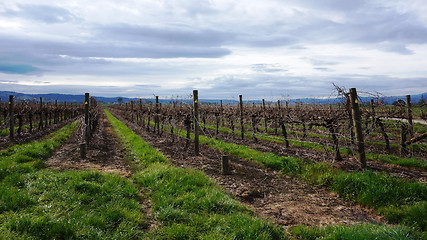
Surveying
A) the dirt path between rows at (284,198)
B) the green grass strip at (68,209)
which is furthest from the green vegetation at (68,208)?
the dirt path between rows at (284,198)

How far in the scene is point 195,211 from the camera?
4.76m

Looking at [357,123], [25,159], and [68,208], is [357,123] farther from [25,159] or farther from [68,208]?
Answer: [25,159]

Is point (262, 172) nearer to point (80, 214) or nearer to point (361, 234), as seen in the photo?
point (361, 234)

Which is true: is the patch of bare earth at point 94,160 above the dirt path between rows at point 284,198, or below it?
above

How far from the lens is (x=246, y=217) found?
14.2ft

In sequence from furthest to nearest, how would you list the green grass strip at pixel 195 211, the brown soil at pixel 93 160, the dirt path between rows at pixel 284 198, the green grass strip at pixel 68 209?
the brown soil at pixel 93 160 → the dirt path between rows at pixel 284 198 → the green grass strip at pixel 195 211 → the green grass strip at pixel 68 209

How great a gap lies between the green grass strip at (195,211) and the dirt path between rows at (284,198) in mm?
616

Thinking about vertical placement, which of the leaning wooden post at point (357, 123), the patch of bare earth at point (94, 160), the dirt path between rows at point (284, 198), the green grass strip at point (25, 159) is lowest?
the dirt path between rows at point (284, 198)

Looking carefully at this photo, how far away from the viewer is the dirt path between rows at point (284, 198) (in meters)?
4.78

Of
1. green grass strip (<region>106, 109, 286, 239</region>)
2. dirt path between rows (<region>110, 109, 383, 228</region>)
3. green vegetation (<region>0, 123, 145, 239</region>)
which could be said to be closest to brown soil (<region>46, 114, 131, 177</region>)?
green vegetation (<region>0, 123, 145, 239</region>)

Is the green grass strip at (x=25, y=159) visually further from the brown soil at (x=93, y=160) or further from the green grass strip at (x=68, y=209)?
the green grass strip at (x=68, y=209)

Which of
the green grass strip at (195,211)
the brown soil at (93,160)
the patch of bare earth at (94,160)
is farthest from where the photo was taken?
the brown soil at (93,160)

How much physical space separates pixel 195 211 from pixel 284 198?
2417 mm

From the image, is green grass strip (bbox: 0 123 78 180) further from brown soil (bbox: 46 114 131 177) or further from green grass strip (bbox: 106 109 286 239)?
green grass strip (bbox: 106 109 286 239)
